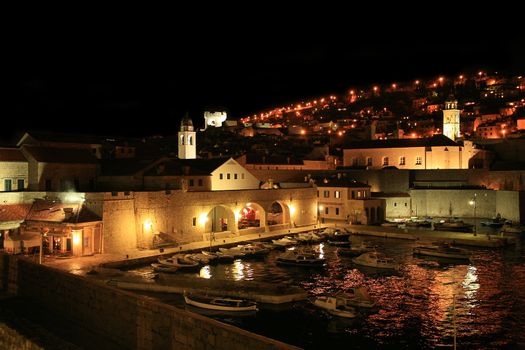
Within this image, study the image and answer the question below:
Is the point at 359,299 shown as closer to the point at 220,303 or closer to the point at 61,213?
the point at 220,303

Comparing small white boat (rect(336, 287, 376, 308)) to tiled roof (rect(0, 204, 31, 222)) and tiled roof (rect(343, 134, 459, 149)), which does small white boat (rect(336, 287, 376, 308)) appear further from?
tiled roof (rect(343, 134, 459, 149))

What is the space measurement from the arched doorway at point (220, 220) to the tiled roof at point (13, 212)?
1370 cm

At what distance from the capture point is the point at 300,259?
32250mm

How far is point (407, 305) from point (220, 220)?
73.3 feet

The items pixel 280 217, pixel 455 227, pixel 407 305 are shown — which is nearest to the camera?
pixel 407 305

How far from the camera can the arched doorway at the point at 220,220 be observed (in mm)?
40688

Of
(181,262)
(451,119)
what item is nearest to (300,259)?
(181,262)

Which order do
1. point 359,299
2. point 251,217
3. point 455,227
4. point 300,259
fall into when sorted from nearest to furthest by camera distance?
point 359,299 → point 300,259 → point 455,227 → point 251,217

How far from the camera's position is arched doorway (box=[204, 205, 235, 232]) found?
→ 40.7 metres

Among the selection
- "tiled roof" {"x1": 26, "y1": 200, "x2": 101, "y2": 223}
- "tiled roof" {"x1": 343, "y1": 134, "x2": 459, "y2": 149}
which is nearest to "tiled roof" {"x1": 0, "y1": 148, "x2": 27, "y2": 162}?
"tiled roof" {"x1": 26, "y1": 200, "x2": 101, "y2": 223}

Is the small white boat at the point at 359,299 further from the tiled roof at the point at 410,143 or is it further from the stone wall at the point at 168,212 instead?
the tiled roof at the point at 410,143

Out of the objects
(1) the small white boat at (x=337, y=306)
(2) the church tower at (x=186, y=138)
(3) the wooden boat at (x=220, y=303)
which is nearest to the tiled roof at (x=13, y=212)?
(3) the wooden boat at (x=220, y=303)

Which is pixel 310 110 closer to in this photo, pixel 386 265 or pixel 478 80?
pixel 478 80

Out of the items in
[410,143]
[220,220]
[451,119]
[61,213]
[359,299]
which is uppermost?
[451,119]
